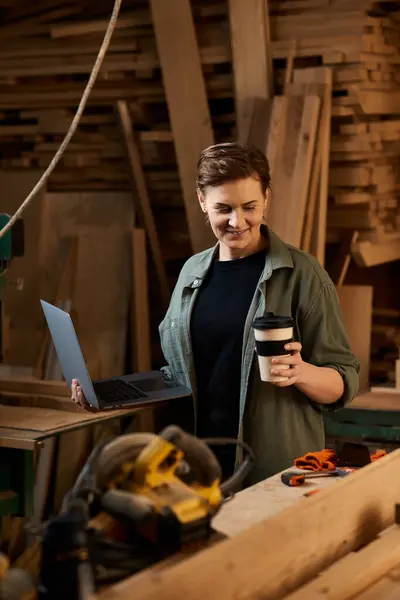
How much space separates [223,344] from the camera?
3354 millimetres

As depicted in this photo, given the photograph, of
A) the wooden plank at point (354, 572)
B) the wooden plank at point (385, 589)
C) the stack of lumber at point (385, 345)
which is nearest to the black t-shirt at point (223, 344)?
the wooden plank at point (354, 572)

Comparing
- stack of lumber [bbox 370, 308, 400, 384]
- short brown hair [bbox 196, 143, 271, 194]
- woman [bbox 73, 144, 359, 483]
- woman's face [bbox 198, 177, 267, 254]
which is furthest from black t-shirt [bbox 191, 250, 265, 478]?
stack of lumber [bbox 370, 308, 400, 384]

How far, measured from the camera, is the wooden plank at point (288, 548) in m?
1.80

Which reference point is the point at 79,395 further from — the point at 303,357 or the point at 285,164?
the point at 285,164

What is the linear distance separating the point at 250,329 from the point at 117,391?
535 mm

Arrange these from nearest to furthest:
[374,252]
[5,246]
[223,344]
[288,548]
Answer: [288,548] → [223,344] → [5,246] → [374,252]

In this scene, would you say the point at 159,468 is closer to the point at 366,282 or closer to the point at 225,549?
the point at 225,549

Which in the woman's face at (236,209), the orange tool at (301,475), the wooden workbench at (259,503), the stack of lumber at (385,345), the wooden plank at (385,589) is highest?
the woman's face at (236,209)

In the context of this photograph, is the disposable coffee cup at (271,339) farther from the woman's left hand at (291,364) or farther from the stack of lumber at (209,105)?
the stack of lumber at (209,105)

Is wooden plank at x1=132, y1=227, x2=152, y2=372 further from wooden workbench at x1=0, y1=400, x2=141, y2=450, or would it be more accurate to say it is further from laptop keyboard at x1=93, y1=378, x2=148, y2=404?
laptop keyboard at x1=93, y1=378, x2=148, y2=404

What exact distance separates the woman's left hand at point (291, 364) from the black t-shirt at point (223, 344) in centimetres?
37

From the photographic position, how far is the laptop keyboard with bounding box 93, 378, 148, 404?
11.1 ft

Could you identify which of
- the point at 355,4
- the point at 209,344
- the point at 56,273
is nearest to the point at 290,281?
the point at 209,344

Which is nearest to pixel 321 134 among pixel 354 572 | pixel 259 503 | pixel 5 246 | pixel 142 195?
pixel 142 195
